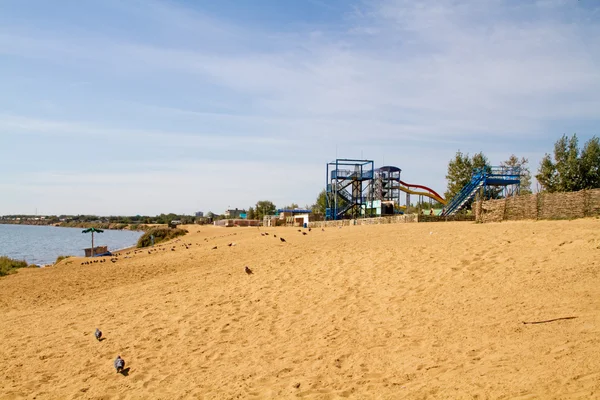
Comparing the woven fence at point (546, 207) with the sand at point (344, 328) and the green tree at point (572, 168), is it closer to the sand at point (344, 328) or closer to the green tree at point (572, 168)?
the sand at point (344, 328)

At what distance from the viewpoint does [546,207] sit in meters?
18.0

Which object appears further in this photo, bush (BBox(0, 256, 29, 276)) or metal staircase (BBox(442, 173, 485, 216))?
metal staircase (BBox(442, 173, 485, 216))

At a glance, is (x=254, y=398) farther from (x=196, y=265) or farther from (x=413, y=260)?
(x=196, y=265)

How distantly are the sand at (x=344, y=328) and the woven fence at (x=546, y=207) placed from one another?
10.2 feet

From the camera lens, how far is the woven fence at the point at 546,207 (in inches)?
650

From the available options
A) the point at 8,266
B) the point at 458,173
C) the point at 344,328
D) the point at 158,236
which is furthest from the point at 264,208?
the point at 344,328

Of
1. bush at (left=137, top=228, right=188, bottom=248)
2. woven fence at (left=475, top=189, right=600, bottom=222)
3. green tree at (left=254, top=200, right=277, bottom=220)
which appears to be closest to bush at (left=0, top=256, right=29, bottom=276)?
bush at (left=137, top=228, right=188, bottom=248)

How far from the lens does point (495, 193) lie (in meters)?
36.7

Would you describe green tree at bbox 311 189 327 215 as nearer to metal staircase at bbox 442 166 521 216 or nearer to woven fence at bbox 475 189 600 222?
metal staircase at bbox 442 166 521 216

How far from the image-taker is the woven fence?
54.1 ft

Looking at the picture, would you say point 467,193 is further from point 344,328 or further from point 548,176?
point 344,328

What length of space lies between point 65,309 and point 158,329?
4.33 m

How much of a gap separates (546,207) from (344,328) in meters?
13.1

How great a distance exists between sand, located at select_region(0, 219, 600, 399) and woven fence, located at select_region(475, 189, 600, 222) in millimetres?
3114
